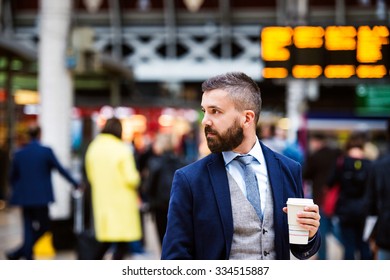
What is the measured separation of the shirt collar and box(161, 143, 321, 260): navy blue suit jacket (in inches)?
0.7

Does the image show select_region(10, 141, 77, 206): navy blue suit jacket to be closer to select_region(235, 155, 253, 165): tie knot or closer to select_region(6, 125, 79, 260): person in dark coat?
select_region(6, 125, 79, 260): person in dark coat

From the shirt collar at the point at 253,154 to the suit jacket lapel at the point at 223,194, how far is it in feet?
0.10

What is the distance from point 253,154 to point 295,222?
0.34 m

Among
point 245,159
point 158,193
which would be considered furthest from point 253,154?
point 158,193

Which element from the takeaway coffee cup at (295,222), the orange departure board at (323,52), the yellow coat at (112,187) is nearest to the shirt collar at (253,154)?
the takeaway coffee cup at (295,222)

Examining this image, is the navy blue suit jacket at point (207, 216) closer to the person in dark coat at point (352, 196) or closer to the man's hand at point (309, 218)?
the man's hand at point (309, 218)

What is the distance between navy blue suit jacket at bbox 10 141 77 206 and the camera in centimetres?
794

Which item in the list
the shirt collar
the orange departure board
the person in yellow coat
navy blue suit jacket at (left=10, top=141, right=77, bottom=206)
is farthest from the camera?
the orange departure board

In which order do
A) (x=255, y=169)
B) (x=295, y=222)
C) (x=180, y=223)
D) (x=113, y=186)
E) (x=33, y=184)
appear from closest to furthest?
1. (x=295, y=222)
2. (x=180, y=223)
3. (x=255, y=169)
4. (x=113, y=186)
5. (x=33, y=184)

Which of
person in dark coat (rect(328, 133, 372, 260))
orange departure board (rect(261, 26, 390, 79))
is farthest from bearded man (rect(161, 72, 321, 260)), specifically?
orange departure board (rect(261, 26, 390, 79))

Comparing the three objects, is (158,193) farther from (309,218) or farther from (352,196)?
(309,218)

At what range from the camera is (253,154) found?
2.86 meters

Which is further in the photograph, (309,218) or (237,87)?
(237,87)

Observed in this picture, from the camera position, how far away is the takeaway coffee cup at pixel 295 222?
2609mm
